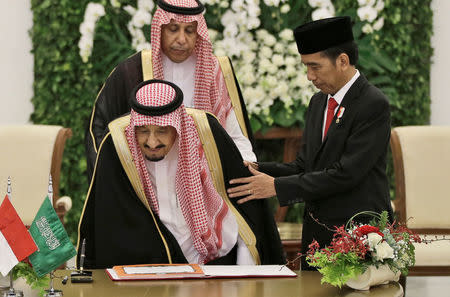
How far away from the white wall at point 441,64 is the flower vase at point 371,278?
13.5 ft

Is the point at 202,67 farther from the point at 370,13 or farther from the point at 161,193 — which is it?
the point at 370,13

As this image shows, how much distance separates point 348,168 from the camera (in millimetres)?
4008

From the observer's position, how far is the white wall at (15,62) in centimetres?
720

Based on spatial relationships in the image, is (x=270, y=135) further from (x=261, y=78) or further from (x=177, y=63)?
(x=177, y=63)

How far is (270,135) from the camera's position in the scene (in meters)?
7.03

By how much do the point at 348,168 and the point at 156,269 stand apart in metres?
0.98

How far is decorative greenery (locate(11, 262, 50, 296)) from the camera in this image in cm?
338

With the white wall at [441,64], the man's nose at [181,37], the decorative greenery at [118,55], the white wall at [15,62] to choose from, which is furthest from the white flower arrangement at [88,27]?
the white wall at [441,64]

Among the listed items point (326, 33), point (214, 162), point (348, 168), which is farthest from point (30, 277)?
point (326, 33)

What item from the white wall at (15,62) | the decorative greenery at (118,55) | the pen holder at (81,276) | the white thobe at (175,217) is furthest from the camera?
the white wall at (15,62)

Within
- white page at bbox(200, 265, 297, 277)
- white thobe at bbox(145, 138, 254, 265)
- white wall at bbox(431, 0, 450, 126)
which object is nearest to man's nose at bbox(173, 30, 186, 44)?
white thobe at bbox(145, 138, 254, 265)

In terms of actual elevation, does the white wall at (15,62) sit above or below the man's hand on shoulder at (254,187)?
above

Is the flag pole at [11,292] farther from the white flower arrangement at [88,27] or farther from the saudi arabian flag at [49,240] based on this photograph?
the white flower arrangement at [88,27]

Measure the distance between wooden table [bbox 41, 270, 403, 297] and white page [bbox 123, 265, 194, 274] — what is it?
12 cm
